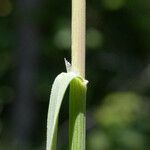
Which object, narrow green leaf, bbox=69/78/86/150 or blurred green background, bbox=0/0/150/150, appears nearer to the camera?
narrow green leaf, bbox=69/78/86/150

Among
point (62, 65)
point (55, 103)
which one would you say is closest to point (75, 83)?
point (55, 103)

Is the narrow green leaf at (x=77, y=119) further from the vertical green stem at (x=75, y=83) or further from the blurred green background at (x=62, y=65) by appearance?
the blurred green background at (x=62, y=65)

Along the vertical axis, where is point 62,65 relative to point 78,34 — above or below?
above

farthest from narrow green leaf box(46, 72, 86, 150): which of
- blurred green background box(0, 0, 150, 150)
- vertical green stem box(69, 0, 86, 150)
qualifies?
blurred green background box(0, 0, 150, 150)

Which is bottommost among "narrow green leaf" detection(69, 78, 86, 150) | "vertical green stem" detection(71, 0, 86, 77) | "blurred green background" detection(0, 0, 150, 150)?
"narrow green leaf" detection(69, 78, 86, 150)

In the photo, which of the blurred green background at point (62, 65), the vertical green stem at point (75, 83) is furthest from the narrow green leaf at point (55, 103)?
the blurred green background at point (62, 65)

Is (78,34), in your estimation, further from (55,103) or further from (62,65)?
(62,65)

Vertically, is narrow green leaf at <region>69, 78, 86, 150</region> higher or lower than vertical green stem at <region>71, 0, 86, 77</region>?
lower

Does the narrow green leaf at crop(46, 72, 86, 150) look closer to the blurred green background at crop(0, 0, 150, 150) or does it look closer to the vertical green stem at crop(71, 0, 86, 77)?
the vertical green stem at crop(71, 0, 86, 77)
